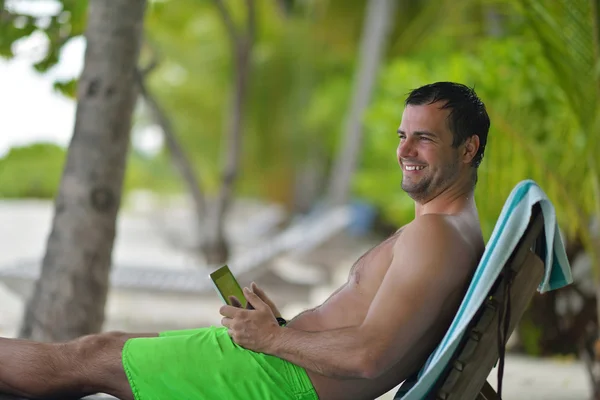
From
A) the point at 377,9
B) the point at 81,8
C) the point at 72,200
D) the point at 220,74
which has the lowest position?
the point at 72,200

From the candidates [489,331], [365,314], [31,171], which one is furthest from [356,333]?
[31,171]

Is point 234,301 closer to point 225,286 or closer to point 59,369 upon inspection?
point 225,286

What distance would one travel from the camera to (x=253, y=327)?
219 centimetres

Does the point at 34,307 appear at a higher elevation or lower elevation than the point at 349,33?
lower

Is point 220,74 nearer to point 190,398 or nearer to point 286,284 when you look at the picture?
point 286,284

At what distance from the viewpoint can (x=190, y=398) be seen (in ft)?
7.42

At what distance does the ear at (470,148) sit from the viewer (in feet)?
7.28

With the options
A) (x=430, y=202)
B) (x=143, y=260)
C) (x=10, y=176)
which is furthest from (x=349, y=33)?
(x=430, y=202)

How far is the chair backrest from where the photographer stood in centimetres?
213

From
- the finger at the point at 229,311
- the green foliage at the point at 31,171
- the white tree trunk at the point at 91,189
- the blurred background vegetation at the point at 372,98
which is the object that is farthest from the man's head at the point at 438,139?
the green foliage at the point at 31,171

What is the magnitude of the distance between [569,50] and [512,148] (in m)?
0.85

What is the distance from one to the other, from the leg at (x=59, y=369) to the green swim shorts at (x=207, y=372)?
0.07 m

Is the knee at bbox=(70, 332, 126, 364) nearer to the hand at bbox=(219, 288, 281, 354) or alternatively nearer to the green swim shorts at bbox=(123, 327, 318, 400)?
the green swim shorts at bbox=(123, 327, 318, 400)

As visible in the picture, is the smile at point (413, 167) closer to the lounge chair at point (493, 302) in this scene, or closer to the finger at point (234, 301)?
the lounge chair at point (493, 302)
